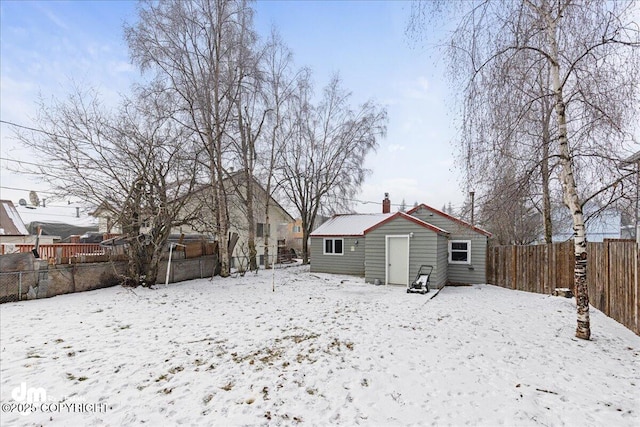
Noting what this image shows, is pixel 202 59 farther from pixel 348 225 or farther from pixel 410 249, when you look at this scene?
pixel 410 249

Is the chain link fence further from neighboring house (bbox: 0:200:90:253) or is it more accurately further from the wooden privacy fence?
the wooden privacy fence

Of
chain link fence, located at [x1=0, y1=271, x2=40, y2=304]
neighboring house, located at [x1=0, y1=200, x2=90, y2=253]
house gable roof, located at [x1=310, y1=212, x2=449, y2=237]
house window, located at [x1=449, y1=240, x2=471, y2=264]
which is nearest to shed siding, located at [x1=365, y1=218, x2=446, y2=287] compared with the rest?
house window, located at [x1=449, y1=240, x2=471, y2=264]

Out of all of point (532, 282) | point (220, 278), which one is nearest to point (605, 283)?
point (532, 282)

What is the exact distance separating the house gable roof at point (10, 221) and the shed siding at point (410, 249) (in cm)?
2029

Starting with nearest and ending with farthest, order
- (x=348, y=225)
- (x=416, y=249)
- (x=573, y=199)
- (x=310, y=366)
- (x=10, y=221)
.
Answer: (x=310, y=366) < (x=573, y=199) < (x=416, y=249) < (x=348, y=225) < (x=10, y=221)

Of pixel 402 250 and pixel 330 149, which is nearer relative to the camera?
pixel 402 250

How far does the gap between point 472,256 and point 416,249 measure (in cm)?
312

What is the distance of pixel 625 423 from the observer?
9.22 feet

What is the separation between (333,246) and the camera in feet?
51.0

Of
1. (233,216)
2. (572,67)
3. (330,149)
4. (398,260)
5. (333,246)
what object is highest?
(330,149)

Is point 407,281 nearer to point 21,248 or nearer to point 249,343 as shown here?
point 249,343

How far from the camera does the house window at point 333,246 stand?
1541 cm

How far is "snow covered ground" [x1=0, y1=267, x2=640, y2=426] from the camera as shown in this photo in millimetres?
3043

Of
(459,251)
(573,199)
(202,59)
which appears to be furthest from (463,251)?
(202,59)
